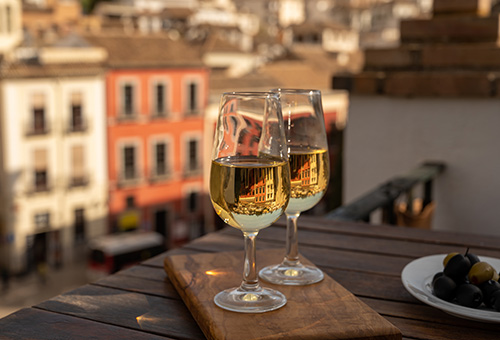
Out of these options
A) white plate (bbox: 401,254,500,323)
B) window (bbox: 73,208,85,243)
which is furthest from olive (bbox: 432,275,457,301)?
window (bbox: 73,208,85,243)

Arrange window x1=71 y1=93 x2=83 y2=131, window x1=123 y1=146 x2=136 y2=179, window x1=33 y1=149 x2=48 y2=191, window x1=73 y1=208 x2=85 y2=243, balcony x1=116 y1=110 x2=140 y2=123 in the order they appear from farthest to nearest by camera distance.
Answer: window x1=123 y1=146 x2=136 y2=179 → balcony x1=116 y1=110 x2=140 y2=123 → window x1=73 y1=208 x2=85 y2=243 → window x1=71 y1=93 x2=83 y2=131 → window x1=33 y1=149 x2=48 y2=191

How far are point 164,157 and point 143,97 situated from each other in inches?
68.7

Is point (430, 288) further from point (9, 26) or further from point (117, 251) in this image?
point (9, 26)

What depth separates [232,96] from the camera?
3.18 feet

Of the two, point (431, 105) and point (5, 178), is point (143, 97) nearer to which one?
point (5, 178)

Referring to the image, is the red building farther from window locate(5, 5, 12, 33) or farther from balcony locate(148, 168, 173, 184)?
window locate(5, 5, 12, 33)

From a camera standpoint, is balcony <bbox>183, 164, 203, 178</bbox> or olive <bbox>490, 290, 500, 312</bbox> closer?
olive <bbox>490, 290, 500, 312</bbox>

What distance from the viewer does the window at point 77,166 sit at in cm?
1669

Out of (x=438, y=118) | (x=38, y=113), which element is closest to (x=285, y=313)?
(x=438, y=118)

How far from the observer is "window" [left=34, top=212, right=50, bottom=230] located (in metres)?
16.0

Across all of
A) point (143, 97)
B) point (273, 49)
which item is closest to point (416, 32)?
point (143, 97)

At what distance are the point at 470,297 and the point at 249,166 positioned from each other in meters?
0.39

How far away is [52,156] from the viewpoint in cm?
1627

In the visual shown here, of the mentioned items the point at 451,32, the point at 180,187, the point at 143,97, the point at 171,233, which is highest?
the point at 451,32
